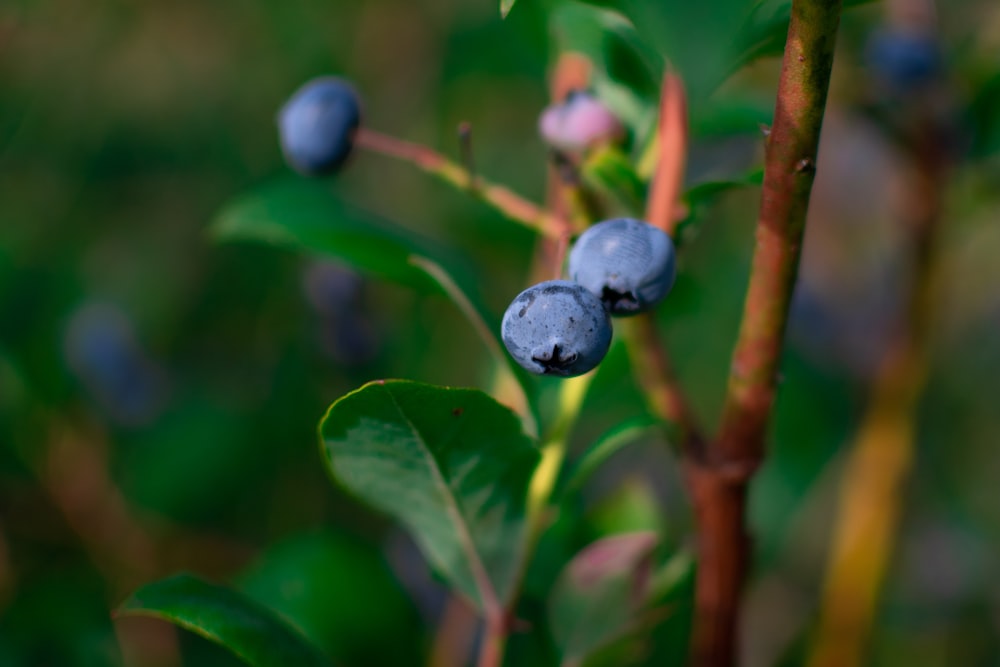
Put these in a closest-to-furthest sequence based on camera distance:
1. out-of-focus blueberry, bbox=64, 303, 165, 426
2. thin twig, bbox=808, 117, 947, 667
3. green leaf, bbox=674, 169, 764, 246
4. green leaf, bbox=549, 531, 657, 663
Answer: green leaf, bbox=674, 169, 764, 246 → green leaf, bbox=549, 531, 657, 663 → thin twig, bbox=808, 117, 947, 667 → out-of-focus blueberry, bbox=64, 303, 165, 426

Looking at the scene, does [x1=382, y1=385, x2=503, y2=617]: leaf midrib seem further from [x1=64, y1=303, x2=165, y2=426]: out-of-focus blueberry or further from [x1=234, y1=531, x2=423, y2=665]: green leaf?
[x1=64, y1=303, x2=165, y2=426]: out-of-focus blueberry

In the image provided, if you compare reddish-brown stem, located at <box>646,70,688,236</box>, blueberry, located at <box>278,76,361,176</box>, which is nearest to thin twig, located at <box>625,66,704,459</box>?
reddish-brown stem, located at <box>646,70,688,236</box>

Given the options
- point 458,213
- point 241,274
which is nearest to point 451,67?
point 458,213

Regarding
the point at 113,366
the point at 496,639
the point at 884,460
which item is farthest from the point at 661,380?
the point at 113,366

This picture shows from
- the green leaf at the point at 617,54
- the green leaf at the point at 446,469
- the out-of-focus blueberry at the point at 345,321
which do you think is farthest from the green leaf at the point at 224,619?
the out-of-focus blueberry at the point at 345,321

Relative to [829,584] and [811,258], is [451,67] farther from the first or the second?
[829,584]

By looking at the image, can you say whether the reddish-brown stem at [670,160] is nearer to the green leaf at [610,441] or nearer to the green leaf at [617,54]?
the green leaf at [617,54]

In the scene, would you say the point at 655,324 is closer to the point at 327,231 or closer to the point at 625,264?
the point at 625,264

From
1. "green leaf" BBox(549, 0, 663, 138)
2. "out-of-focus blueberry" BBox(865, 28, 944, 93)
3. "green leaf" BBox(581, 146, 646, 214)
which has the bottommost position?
"green leaf" BBox(581, 146, 646, 214)
